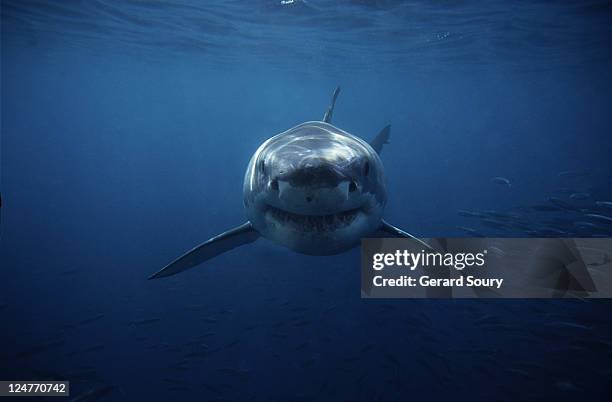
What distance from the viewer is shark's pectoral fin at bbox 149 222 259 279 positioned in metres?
4.60

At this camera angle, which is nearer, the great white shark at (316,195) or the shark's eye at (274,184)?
the great white shark at (316,195)

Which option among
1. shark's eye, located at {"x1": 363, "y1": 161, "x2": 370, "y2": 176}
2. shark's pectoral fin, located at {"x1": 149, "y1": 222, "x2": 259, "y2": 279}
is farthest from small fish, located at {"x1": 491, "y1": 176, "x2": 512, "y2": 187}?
shark's eye, located at {"x1": 363, "y1": 161, "x2": 370, "y2": 176}

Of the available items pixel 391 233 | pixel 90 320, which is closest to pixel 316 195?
pixel 391 233

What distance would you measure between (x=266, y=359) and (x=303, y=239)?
3.88m

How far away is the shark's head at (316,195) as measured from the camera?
2650 mm

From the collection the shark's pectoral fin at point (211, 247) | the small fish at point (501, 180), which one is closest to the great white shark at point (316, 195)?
the shark's pectoral fin at point (211, 247)

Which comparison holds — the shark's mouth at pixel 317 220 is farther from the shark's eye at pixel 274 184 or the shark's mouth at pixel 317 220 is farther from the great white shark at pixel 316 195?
the shark's eye at pixel 274 184

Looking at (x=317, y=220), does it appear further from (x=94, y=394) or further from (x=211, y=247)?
(x=94, y=394)

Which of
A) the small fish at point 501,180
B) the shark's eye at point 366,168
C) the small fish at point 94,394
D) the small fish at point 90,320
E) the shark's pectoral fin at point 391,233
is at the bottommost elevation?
the small fish at point 90,320

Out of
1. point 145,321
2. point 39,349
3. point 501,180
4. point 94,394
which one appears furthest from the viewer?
point 501,180

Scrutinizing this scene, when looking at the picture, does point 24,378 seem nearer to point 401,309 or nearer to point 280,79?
point 401,309

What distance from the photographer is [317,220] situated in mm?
2904

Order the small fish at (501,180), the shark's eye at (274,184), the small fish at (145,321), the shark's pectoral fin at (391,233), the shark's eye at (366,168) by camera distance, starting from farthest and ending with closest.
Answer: the small fish at (501,180) → the small fish at (145,321) → the shark's pectoral fin at (391,233) → the shark's eye at (366,168) → the shark's eye at (274,184)

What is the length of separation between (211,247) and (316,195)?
8.66ft
